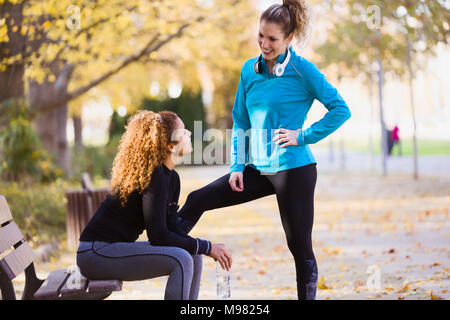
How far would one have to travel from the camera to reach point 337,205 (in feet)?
44.5

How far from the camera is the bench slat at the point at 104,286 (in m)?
3.63

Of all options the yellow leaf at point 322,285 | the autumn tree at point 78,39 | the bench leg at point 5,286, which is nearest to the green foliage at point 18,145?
the autumn tree at point 78,39

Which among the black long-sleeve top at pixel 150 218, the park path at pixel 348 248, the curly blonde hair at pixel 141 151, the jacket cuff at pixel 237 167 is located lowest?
the park path at pixel 348 248

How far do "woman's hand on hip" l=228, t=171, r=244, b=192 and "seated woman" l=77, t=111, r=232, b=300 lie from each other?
14.2 inches

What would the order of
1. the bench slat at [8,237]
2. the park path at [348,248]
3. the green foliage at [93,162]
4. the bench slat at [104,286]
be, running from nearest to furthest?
1. the bench slat at [104,286]
2. the bench slat at [8,237]
3. the park path at [348,248]
4. the green foliage at [93,162]

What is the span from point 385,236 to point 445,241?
1.09 metres

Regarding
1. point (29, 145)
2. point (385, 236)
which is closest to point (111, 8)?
point (29, 145)

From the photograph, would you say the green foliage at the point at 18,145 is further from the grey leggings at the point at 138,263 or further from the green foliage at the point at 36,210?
the grey leggings at the point at 138,263

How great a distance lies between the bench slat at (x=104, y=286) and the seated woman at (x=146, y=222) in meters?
0.03

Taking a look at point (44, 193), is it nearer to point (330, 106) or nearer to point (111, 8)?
point (111, 8)

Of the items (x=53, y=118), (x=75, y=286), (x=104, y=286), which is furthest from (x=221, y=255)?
(x=53, y=118)

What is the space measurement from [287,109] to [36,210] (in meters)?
6.53

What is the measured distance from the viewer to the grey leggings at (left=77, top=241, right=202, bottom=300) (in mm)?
3492

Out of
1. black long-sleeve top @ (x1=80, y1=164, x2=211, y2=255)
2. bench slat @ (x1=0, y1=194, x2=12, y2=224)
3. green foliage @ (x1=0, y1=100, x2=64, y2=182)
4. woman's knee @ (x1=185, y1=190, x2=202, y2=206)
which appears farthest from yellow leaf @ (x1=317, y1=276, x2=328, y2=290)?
green foliage @ (x1=0, y1=100, x2=64, y2=182)
